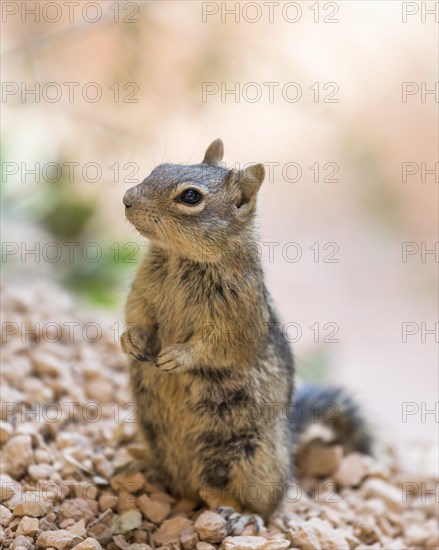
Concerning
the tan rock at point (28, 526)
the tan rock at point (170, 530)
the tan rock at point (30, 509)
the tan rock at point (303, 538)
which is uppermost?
the tan rock at point (30, 509)

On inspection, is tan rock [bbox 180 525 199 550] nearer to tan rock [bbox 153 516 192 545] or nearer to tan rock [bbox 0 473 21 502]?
tan rock [bbox 153 516 192 545]

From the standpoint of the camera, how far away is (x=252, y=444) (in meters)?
3.13

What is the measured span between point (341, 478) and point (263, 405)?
973 millimetres

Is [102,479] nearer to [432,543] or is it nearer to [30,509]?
[30,509]

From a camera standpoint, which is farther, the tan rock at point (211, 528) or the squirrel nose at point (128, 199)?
the tan rock at point (211, 528)

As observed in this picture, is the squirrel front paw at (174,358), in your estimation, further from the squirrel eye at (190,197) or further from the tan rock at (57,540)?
the tan rock at (57,540)

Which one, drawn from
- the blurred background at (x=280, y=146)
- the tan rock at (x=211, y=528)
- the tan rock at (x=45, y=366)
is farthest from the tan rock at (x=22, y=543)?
the blurred background at (x=280, y=146)

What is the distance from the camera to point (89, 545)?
107 inches

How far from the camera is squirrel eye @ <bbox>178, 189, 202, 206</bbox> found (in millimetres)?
2865

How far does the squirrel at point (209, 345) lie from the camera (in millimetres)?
2900

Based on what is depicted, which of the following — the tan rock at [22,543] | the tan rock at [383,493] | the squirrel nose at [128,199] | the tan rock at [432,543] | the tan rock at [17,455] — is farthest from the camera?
the tan rock at [383,493]

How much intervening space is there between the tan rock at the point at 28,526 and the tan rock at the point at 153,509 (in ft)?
1.52

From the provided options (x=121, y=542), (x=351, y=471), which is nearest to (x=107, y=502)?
(x=121, y=542)

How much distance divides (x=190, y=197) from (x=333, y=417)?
5.37 ft
